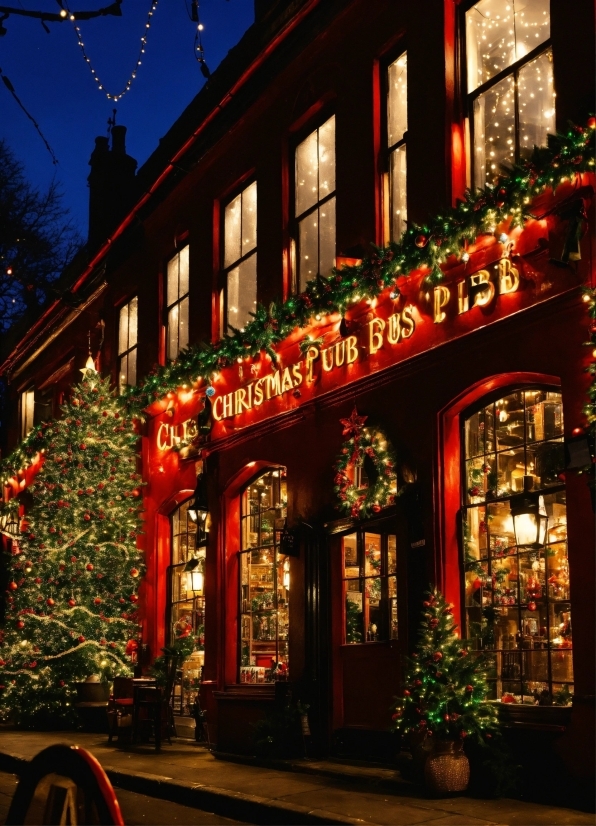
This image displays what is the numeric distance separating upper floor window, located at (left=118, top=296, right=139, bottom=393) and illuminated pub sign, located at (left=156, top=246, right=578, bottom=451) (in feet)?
11.3

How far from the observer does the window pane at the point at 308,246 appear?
1284cm

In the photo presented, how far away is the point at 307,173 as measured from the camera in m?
13.2

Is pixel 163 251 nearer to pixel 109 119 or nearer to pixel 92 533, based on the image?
pixel 92 533

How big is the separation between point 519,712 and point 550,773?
0.59 meters

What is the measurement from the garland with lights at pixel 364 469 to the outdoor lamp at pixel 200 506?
3016mm

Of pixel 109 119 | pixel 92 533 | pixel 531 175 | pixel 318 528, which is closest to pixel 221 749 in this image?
pixel 318 528

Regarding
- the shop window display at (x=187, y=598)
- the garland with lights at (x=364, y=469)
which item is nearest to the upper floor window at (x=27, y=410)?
the shop window display at (x=187, y=598)

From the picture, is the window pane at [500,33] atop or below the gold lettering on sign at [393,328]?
atop

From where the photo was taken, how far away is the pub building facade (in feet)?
29.4

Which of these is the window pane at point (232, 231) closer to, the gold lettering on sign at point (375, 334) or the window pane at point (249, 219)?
the window pane at point (249, 219)

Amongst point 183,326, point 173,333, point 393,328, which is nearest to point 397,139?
point 393,328

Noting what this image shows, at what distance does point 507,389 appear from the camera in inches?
380

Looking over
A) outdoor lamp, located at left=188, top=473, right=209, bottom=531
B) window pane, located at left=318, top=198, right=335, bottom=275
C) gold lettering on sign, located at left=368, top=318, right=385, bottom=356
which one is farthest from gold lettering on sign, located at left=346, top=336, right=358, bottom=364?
outdoor lamp, located at left=188, top=473, right=209, bottom=531

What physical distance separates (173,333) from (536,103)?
814 cm
